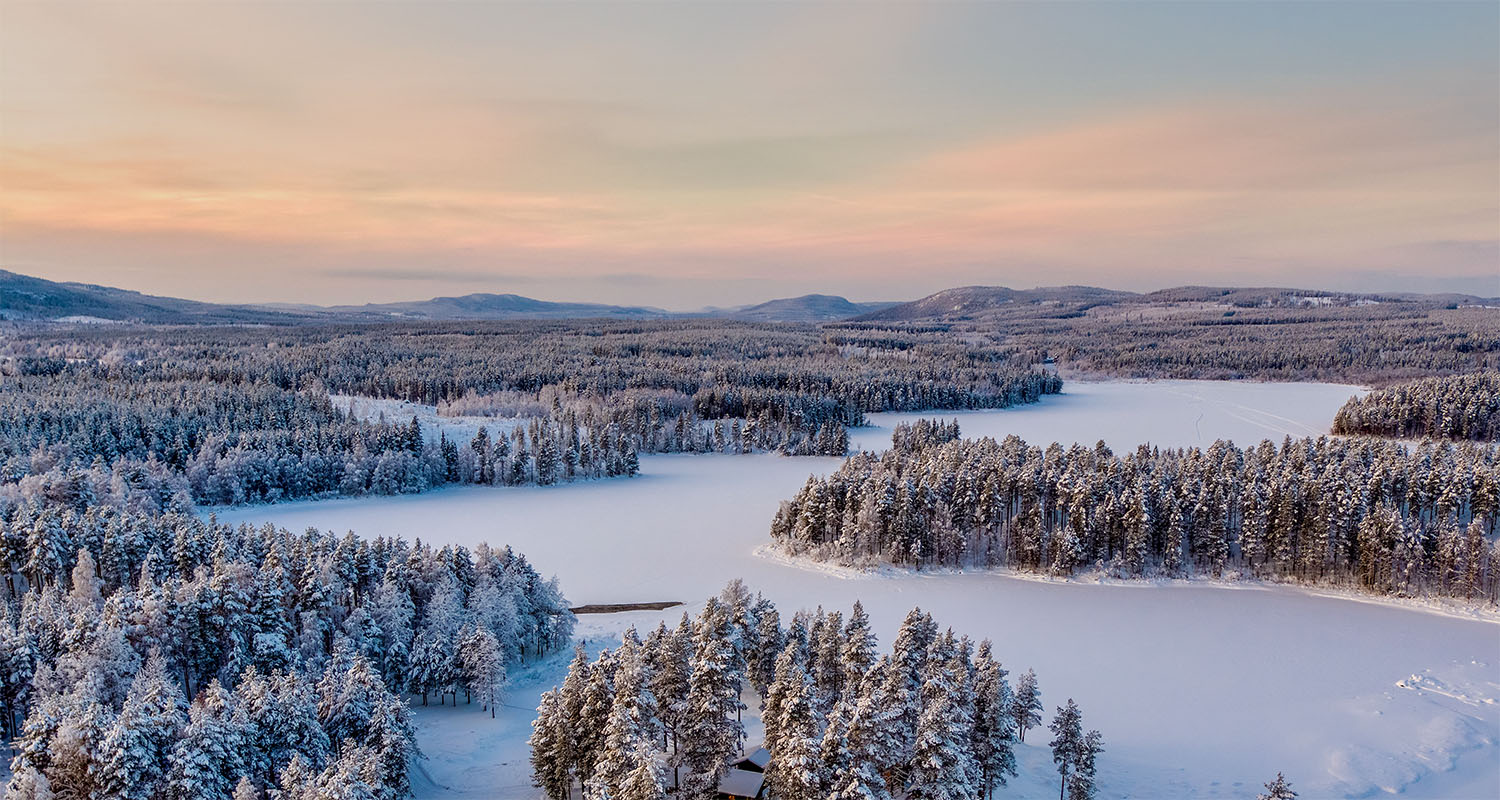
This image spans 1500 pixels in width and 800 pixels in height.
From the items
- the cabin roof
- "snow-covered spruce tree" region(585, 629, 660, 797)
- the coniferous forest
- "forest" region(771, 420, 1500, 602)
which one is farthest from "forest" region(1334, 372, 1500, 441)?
"snow-covered spruce tree" region(585, 629, 660, 797)

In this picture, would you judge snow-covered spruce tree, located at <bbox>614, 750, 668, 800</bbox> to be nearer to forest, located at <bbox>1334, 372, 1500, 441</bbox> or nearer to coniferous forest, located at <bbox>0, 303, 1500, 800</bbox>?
coniferous forest, located at <bbox>0, 303, 1500, 800</bbox>

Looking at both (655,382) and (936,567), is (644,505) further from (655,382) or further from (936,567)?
(655,382)

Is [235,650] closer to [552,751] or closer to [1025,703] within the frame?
[552,751]

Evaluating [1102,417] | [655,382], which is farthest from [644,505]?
[1102,417]

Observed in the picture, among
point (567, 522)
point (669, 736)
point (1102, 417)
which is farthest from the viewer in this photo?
point (1102, 417)

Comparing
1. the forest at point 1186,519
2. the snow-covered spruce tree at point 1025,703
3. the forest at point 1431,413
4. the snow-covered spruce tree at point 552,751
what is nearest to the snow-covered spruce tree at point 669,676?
the snow-covered spruce tree at point 552,751

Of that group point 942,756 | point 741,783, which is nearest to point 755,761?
point 741,783

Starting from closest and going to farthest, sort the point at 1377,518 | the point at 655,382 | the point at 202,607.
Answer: the point at 202,607, the point at 1377,518, the point at 655,382
